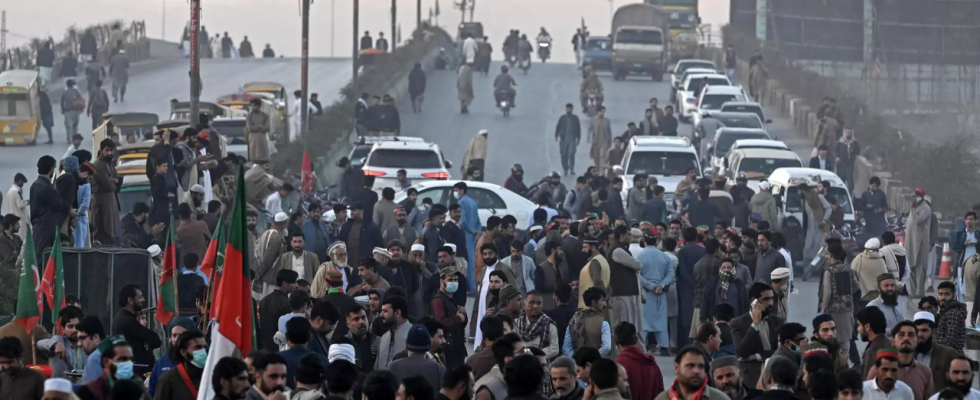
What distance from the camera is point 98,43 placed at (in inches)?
2581

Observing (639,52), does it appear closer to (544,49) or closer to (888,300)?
(544,49)

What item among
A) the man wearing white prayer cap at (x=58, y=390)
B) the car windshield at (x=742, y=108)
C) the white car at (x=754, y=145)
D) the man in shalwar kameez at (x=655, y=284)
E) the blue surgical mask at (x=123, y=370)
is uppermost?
the car windshield at (x=742, y=108)

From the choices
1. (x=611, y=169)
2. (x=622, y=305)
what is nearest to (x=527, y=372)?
(x=622, y=305)

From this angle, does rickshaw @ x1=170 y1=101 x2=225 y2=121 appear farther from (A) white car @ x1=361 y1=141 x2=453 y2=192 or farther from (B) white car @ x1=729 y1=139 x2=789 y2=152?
(B) white car @ x1=729 y1=139 x2=789 y2=152

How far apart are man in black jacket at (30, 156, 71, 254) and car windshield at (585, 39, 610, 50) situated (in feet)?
148

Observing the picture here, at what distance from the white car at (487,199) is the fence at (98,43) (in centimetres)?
3190

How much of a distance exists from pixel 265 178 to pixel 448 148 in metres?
20.4

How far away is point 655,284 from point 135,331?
696cm

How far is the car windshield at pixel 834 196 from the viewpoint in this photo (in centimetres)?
2655

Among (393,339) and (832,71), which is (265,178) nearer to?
(393,339)

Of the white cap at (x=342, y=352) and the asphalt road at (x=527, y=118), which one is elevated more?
the asphalt road at (x=527, y=118)

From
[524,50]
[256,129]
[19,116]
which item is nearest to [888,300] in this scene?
[256,129]

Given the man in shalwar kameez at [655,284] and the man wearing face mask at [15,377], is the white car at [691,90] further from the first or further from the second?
the man wearing face mask at [15,377]

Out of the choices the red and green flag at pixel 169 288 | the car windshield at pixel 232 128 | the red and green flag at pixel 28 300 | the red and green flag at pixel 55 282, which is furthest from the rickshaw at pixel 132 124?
the red and green flag at pixel 28 300
